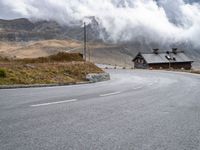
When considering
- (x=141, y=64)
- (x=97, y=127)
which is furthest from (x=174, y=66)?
(x=97, y=127)

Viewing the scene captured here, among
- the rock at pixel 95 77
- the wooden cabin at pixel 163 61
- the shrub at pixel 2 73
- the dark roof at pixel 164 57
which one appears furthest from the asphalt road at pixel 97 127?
the dark roof at pixel 164 57

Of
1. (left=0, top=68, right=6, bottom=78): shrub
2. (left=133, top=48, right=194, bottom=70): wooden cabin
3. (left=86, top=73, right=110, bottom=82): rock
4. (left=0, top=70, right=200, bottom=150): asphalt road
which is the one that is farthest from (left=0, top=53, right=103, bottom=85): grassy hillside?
(left=133, top=48, right=194, bottom=70): wooden cabin

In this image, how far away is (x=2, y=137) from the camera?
5277 mm

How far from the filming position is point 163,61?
97.8m

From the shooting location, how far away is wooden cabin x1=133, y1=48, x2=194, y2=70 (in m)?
97.2

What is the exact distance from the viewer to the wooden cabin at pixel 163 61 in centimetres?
9715

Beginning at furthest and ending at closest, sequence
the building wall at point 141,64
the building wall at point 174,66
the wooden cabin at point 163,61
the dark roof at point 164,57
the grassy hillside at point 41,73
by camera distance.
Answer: the building wall at point 141,64, the dark roof at point 164,57, the wooden cabin at point 163,61, the building wall at point 174,66, the grassy hillside at point 41,73

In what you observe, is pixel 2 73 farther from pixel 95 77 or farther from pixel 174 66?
pixel 174 66

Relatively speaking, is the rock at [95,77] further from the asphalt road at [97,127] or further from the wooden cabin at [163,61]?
the wooden cabin at [163,61]

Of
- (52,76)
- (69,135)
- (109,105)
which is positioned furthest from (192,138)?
(52,76)

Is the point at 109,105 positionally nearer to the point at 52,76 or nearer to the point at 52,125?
the point at 52,125

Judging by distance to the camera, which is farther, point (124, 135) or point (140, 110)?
point (140, 110)

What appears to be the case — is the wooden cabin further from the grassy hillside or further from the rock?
the rock

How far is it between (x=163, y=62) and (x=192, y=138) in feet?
307
